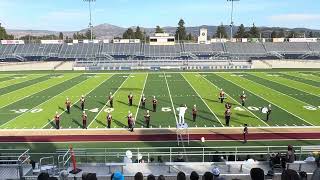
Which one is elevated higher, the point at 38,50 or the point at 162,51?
the point at 38,50

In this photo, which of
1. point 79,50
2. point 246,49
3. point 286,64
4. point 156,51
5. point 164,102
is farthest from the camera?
point 246,49

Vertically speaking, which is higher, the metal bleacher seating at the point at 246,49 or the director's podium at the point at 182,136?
the metal bleacher seating at the point at 246,49

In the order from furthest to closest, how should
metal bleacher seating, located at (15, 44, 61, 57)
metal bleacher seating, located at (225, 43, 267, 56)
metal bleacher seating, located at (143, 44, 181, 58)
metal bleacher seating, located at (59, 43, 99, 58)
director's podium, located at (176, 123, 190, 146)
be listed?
metal bleacher seating, located at (225, 43, 267, 56), metal bleacher seating, located at (15, 44, 61, 57), metal bleacher seating, located at (59, 43, 99, 58), metal bleacher seating, located at (143, 44, 181, 58), director's podium, located at (176, 123, 190, 146)

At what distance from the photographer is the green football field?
70.5 feet

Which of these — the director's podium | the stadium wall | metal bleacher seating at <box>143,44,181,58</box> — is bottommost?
the director's podium

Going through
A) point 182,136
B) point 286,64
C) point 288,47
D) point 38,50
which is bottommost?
point 182,136

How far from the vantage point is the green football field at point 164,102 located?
21.5 metres

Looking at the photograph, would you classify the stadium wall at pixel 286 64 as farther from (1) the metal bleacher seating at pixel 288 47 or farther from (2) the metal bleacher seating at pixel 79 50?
(2) the metal bleacher seating at pixel 79 50

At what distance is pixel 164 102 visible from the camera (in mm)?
27500

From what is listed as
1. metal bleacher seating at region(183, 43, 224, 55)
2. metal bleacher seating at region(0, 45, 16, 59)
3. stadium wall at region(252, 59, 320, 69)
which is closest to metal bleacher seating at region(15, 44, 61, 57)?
metal bleacher seating at region(0, 45, 16, 59)

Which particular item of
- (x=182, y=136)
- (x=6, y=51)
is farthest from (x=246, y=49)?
(x=182, y=136)

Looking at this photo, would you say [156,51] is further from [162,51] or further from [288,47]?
[288,47]

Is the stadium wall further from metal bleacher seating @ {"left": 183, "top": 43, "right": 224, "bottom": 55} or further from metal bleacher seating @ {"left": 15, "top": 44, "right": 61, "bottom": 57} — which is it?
metal bleacher seating @ {"left": 15, "top": 44, "right": 61, "bottom": 57}

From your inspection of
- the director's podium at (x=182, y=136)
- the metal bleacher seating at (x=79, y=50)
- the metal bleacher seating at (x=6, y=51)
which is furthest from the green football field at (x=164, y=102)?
the metal bleacher seating at (x=6, y=51)
